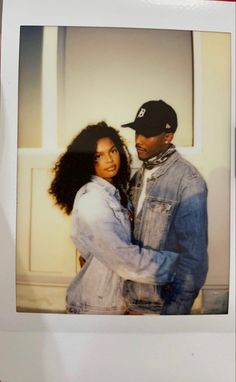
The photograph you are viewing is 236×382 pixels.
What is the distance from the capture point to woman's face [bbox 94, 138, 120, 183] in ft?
1.07

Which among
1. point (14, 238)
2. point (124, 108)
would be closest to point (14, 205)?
point (14, 238)

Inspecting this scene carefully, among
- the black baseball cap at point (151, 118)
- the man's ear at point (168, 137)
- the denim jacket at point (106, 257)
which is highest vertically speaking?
the black baseball cap at point (151, 118)

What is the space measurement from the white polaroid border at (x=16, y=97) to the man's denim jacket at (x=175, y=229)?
0.02 m

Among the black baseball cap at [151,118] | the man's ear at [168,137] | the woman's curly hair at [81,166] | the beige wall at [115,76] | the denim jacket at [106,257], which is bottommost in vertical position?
the denim jacket at [106,257]

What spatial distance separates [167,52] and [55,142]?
138mm

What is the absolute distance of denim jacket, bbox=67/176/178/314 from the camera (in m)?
0.32

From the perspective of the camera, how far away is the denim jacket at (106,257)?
1.06 feet

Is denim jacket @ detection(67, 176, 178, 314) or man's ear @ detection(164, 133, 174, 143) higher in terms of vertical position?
man's ear @ detection(164, 133, 174, 143)

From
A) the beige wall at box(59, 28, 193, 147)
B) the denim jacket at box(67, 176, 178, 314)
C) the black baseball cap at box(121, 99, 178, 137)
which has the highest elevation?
the beige wall at box(59, 28, 193, 147)

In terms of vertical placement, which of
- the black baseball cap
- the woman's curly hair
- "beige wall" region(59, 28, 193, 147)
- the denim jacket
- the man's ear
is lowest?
the denim jacket

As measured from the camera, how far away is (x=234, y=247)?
33 cm

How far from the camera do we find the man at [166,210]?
0.32 metres

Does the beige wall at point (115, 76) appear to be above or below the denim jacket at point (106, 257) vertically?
above

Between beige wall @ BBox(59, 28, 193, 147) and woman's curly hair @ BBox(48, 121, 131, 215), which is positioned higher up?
beige wall @ BBox(59, 28, 193, 147)
